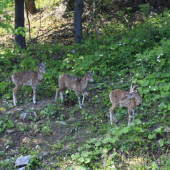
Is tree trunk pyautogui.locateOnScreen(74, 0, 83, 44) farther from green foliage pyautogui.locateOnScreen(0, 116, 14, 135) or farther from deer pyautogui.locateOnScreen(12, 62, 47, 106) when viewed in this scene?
green foliage pyautogui.locateOnScreen(0, 116, 14, 135)

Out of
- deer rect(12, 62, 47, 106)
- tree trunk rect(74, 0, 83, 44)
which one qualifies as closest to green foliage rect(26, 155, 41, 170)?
deer rect(12, 62, 47, 106)

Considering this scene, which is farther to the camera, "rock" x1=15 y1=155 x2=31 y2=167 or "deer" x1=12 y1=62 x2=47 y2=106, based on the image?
"deer" x1=12 y1=62 x2=47 y2=106

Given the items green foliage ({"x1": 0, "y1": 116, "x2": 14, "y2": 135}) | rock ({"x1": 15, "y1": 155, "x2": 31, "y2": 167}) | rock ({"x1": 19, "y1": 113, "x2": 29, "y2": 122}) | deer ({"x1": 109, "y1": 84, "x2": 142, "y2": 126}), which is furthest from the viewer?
rock ({"x1": 19, "y1": 113, "x2": 29, "y2": 122})

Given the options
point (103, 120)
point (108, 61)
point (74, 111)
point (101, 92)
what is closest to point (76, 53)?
point (108, 61)

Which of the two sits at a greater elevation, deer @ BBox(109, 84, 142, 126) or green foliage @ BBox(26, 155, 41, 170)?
deer @ BBox(109, 84, 142, 126)

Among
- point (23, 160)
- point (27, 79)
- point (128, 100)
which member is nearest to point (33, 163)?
point (23, 160)

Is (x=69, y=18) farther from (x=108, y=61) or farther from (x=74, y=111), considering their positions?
(x=74, y=111)

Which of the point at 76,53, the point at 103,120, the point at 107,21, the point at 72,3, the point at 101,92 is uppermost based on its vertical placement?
the point at 72,3

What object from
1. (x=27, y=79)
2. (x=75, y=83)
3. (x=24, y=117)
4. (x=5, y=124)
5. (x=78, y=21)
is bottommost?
(x=5, y=124)

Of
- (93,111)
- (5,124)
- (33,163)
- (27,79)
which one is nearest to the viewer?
(33,163)

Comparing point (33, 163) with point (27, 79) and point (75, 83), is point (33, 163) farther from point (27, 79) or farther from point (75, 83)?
point (27, 79)

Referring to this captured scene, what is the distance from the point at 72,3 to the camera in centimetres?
1772

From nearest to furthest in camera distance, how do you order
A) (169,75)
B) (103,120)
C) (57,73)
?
1. (103,120)
2. (169,75)
3. (57,73)

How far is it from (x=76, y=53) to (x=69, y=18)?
5.47 meters
